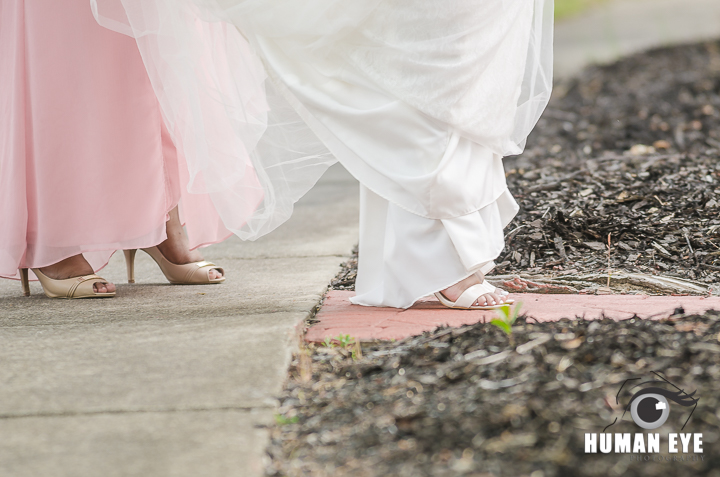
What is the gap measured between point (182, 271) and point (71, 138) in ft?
2.10

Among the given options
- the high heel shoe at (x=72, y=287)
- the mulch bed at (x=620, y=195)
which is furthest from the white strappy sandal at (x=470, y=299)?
the high heel shoe at (x=72, y=287)

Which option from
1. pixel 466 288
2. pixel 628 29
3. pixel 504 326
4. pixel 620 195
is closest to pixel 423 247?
pixel 466 288

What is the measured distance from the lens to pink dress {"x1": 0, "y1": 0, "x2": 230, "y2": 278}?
2539 millimetres

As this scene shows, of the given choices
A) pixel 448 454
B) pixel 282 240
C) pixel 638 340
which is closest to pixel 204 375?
pixel 448 454

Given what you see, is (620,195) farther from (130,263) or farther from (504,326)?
(130,263)

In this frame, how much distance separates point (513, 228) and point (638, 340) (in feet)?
5.12

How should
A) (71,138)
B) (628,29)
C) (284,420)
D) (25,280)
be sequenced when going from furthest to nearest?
(628,29) < (25,280) < (71,138) < (284,420)

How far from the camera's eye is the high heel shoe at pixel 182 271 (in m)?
2.88

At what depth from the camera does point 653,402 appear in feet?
4.42

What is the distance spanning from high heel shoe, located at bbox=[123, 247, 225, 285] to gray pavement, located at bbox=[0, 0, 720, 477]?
7 centimetres

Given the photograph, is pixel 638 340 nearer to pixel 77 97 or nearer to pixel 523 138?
pixel 523 138

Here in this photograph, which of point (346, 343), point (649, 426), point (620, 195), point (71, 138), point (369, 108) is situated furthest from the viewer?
point (620, 195)

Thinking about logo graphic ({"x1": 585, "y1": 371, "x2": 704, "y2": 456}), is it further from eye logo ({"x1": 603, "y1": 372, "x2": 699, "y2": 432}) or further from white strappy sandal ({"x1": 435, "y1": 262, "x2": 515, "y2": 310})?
white strappy sandal ({"x1": 435, "y1": 262, "x2": 515, "y2": 310})

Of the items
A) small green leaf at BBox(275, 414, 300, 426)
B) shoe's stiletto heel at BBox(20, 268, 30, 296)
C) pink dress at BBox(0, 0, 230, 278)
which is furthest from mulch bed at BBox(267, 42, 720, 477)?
shoe's stiletto heel at BBox(20, 268, 30, 296)
